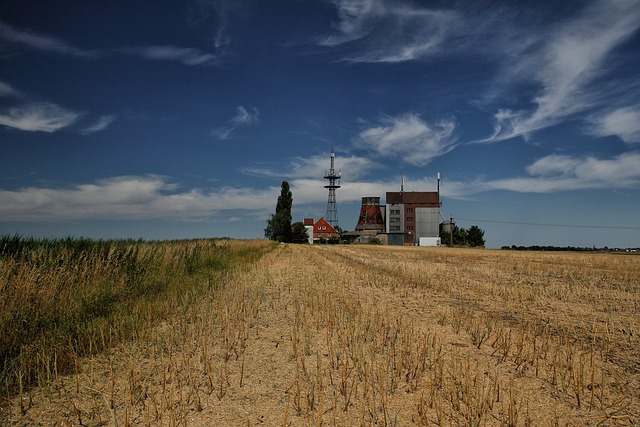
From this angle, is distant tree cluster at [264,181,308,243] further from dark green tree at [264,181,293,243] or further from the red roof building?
the red roof building

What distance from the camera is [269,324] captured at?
8.01m

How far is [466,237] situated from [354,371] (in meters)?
107

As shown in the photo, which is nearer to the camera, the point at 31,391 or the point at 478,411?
the point at 478,411

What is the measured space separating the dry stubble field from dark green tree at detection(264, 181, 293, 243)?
77.0 metres

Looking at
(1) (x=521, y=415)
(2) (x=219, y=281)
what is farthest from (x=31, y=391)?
(2) (x=219, y=281)

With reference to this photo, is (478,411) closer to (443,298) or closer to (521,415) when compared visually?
(521,415)

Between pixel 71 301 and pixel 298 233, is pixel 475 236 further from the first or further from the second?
pixel 71 301

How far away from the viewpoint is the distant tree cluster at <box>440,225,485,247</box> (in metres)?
100

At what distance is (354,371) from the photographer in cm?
531

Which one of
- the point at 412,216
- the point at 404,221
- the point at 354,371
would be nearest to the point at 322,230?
the point at 404,221

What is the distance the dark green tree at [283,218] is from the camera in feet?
284

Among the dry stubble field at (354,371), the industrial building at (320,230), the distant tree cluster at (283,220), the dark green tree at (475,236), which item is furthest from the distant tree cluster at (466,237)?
the dry stubble field at (354,371)

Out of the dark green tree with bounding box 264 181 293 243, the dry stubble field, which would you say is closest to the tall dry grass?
the dry stubble field

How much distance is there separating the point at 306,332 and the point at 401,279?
907cm
